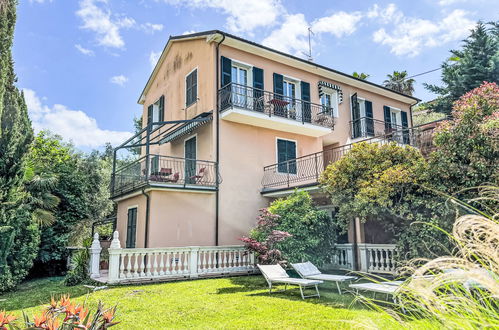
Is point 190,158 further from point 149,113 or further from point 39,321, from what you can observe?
point 39,321

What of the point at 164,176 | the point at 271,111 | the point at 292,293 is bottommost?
the point at 292,293

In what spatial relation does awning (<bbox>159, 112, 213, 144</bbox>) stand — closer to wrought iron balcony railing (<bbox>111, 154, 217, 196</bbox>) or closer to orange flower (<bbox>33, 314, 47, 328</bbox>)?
wrought iron balcony railing (<bbox>111, 154, 217, 196</bbox>)

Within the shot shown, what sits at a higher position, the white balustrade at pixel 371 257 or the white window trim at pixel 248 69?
the white window trim at pixel 248 69

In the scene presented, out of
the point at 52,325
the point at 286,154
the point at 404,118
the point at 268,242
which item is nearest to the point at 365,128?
the point at 404,118

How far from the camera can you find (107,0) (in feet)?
38.2

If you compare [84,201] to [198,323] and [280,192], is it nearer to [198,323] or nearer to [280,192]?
[280,192]

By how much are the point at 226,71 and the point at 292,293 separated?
32.3ft

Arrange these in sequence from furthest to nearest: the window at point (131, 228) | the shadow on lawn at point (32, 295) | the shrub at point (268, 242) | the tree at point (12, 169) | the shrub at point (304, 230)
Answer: the window at point (131, 228) → the shrub at point (304, 230) → the shrub at point (268, 242) → the tree at point (12, 169) → the shadow on lawn at point (32, 295)

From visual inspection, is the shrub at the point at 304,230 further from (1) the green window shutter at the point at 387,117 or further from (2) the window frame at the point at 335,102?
(1) the green window shutter at the point at 387,117

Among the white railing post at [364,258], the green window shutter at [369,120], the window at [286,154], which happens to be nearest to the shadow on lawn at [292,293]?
the white railing post at [364,258]

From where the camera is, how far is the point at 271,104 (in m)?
15.1

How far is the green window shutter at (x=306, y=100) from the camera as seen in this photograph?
16562mm

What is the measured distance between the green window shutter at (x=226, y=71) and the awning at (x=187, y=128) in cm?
165

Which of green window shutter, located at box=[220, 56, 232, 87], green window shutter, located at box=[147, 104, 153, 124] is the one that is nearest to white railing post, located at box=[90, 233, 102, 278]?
green window shutter, located at box=[220, 56, 232, 87]
